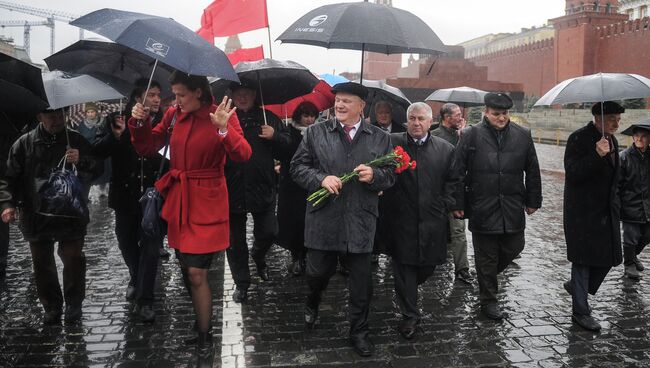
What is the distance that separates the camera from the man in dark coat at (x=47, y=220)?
4520 millimetres

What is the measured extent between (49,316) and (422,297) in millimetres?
3237

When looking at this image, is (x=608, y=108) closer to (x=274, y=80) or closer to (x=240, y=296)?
(x=274, y=80)

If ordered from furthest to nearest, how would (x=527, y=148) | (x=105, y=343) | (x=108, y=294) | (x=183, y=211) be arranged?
(x=108, y=294)
(x=527, y=148)
(x=105, y=343)
(x=183, y=211)

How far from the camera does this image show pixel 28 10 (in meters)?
125

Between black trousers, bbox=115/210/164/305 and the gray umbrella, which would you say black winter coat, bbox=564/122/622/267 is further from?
black trousers, bbox=115/210/164/305

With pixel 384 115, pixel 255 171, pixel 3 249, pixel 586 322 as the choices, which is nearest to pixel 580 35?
pixel 384 115

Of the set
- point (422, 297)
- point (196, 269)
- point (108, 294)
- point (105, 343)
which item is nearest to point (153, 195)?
point (196, 269)

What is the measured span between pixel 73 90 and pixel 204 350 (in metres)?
2.18

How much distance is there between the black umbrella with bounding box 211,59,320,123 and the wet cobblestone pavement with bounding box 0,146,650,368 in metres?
1.92

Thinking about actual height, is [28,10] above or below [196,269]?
above

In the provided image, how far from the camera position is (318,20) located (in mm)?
5305

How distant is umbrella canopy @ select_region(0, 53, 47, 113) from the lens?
3.62 metres

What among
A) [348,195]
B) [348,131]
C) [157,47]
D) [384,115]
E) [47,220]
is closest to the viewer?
[157,47]

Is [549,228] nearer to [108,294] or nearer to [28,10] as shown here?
[108,294]
